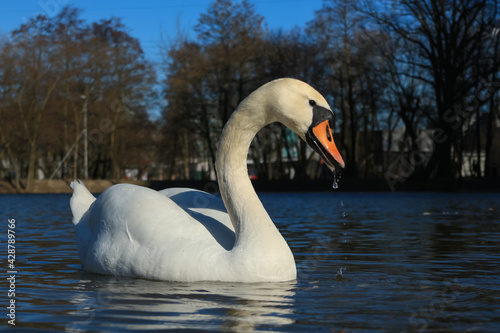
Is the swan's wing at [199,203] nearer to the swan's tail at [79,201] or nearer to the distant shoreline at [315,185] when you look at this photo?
the swan's tail at [79,201]

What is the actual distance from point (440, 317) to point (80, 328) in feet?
7.25

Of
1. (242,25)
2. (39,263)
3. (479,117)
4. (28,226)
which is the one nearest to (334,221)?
(28,226)

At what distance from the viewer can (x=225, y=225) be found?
23.0ft

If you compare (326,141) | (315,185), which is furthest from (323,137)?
(315,185)

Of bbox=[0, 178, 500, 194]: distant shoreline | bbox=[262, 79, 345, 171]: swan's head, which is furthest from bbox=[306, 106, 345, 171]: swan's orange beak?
bbox=[0, 178, 500, 194]: distant shoreline

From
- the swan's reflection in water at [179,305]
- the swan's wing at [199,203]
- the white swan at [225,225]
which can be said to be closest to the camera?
the swan's reflection in water at [179,305]

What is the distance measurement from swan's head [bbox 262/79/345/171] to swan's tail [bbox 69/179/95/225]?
2703mm

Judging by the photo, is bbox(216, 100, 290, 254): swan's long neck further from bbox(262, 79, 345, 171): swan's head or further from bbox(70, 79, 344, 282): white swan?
bbox(262, 79, 345, 171): swan's head

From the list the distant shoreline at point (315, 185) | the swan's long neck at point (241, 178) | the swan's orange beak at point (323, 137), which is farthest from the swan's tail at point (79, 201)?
the distant shoreline at point (315, 185)

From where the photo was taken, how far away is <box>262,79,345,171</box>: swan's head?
19.9ft

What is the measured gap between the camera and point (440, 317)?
4.96 meters

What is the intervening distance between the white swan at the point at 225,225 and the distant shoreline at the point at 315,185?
3164cm

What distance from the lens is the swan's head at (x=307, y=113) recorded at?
19.9 feet

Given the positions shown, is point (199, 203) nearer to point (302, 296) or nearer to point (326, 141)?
point (326, 141)
